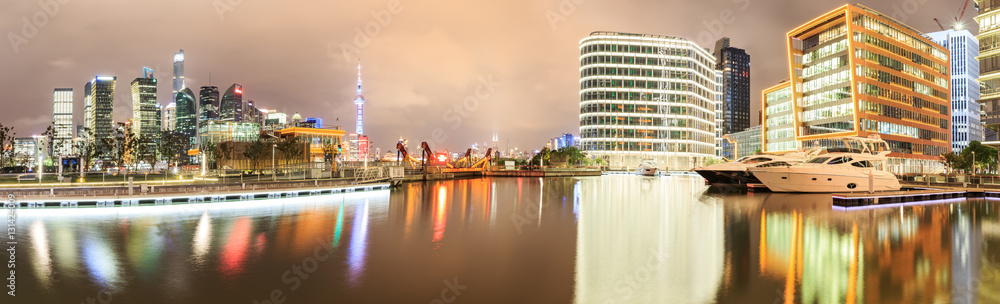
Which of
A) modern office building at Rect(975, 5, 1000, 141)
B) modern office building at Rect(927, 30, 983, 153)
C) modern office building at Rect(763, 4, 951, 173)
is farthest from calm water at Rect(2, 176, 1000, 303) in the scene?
modern office building at Rect(927, 30, 983, 153)

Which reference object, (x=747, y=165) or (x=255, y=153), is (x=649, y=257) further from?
(x=255, y=153)

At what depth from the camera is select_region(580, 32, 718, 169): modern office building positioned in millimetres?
142875

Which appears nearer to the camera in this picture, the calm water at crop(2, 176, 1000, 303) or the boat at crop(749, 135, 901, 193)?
the calm water at crop(2, 176, 1000, 303)

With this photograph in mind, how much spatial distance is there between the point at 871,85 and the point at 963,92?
13522cm

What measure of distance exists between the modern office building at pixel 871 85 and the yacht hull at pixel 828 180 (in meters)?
52.2

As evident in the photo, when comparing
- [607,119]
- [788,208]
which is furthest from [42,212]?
[607,119]

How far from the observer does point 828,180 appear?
137 ft

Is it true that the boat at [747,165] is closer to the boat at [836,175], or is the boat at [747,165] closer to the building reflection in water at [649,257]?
the boat at [836,175]

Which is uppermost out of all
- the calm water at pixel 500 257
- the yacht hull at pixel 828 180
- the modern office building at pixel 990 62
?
the modern office building at pixel 990 62

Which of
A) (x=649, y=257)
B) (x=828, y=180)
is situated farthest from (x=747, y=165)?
(x=649, y=257)

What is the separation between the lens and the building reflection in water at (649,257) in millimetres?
10938

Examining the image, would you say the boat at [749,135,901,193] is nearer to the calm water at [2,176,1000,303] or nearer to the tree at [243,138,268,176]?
the calm water at [2,176,1000,303]

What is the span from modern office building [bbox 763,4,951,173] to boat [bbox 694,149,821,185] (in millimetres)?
49084

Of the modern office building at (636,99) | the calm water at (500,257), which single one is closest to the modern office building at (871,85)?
the modern office building at (636,99)
